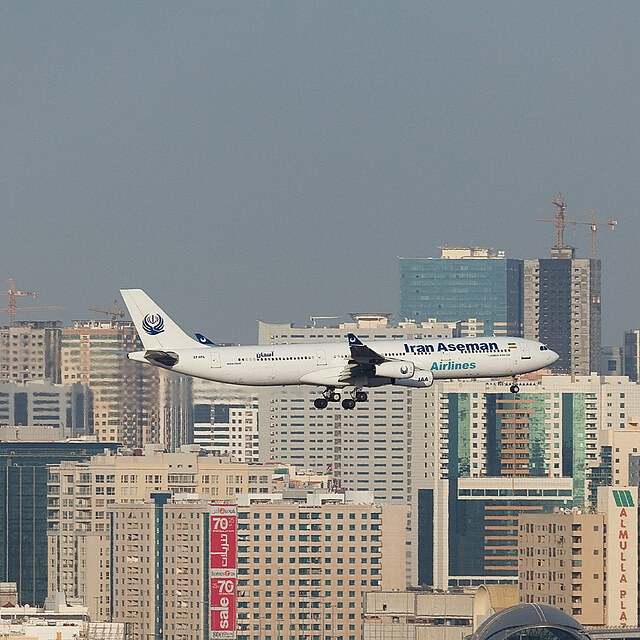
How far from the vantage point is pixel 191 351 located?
174125 millimetres

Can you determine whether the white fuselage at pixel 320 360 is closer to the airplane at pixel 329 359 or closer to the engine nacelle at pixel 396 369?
the airplane at pixel 329 359

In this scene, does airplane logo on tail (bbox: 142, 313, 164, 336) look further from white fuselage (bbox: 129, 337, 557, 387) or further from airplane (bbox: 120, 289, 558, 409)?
white fuselage (bbox: 129, 337, 557, 387)

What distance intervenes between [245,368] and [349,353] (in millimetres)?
8301

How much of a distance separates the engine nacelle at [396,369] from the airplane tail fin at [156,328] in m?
14.5

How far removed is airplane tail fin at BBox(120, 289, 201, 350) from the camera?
176 m

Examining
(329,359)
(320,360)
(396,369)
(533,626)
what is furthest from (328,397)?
(533,626)

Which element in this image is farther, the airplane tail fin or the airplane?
the airplane tail fin

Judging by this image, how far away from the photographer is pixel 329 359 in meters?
176

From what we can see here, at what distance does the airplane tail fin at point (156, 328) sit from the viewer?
6935 inches

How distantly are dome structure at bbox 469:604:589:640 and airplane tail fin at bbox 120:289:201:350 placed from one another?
1249 inches

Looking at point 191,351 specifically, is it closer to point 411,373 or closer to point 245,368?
point 245,368

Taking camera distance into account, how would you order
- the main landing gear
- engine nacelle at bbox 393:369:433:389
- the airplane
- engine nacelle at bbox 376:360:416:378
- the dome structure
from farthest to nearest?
the main landing gear < the airplane < engine nacelle at bbox 393:369:433:389 < engine nacelle at bbox 376:360:416:378 < the dome structure

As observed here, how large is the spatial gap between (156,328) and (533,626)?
36783mm

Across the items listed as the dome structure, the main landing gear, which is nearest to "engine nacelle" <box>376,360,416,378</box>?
the main landing gear
